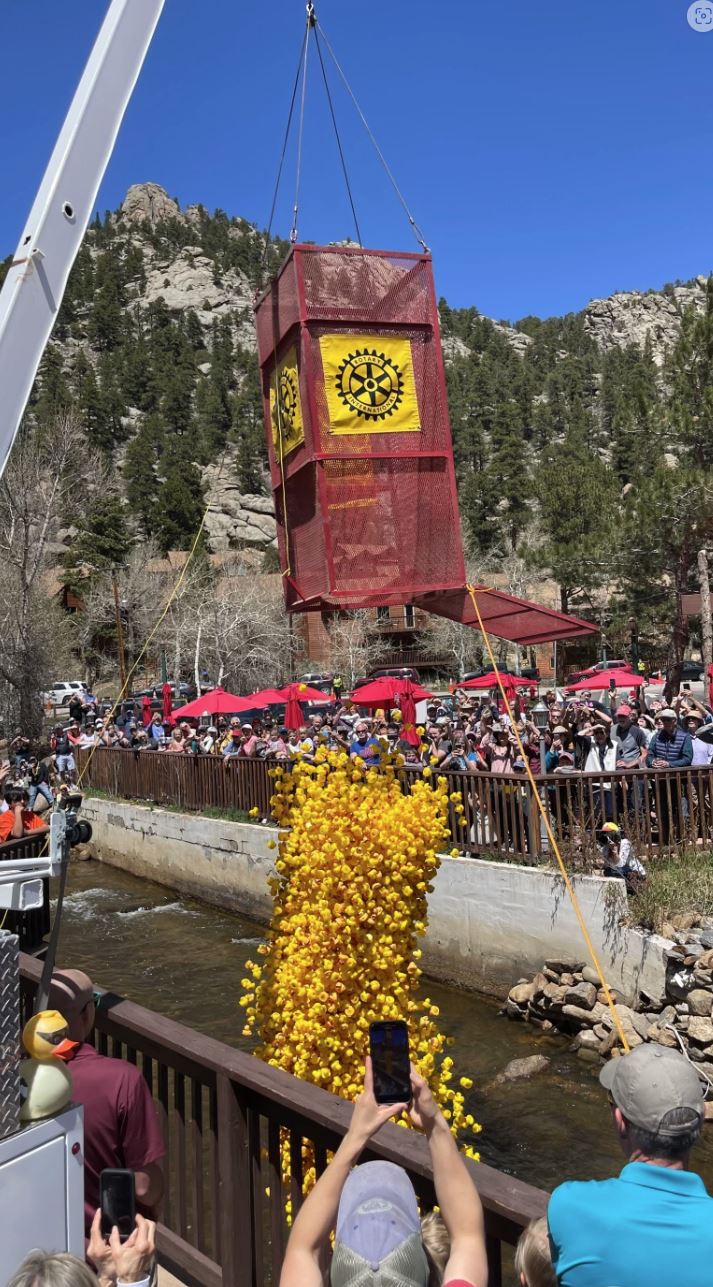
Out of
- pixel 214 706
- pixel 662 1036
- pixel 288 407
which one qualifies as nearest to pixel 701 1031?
pixel 662 1036

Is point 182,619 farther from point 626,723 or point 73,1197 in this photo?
point 73,1197

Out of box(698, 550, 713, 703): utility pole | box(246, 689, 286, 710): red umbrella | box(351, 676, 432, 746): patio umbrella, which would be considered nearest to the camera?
box(351, 676, 432, 746): patio umbrella

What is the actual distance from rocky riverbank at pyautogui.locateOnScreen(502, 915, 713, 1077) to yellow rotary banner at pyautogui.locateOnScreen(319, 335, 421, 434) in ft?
20.4

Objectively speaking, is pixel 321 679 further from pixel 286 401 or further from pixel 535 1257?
pixel 535 1257

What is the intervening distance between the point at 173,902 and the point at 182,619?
38.0m

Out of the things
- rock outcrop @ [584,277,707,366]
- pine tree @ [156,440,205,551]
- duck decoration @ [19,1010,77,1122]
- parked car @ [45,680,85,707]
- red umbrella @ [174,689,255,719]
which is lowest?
duck decoration @ [19,1010,77,1122]

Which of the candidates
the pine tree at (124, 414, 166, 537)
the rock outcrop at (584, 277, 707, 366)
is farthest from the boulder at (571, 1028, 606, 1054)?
the rock outcrop at (584, 277, 707, 366)

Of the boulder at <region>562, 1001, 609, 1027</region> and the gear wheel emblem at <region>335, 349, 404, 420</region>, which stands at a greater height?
the gear wheel emblem at <region>335, 349, 404, 420</region>

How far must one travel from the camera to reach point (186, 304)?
467ft

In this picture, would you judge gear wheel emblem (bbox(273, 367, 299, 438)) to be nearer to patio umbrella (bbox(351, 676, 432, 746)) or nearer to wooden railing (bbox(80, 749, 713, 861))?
wooden railing (bbox(80, 749, 713, 861))

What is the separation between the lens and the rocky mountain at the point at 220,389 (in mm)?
80812

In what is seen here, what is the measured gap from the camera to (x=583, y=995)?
33.6 feet

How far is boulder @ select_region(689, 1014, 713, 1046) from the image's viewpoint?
8.98 m

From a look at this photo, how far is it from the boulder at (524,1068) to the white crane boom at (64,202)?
27.6ft
